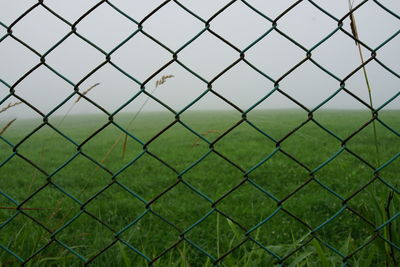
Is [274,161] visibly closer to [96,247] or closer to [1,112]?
[96,247]

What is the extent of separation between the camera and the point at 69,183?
5238 mm

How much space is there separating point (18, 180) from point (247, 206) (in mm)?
3587

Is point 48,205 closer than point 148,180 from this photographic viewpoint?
Yes

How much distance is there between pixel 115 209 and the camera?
339cm

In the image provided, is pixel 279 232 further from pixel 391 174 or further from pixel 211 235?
pixel 391 174

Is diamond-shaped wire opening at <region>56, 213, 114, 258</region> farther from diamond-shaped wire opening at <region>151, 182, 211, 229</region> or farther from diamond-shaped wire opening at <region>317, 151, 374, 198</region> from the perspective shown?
diamond-shaped wire opening at <region>317, 151, 374, 198</region>

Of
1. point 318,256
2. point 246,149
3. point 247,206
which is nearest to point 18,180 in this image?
point 247,206

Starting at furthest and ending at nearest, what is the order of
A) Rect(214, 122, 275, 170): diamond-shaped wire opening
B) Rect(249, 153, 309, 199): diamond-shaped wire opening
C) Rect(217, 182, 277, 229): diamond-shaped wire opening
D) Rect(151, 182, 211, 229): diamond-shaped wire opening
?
Rect(214, 122, 275, 170): diamond-shaped wire opening
Rect(249, 153, 309, 199): diamond-shaped wire opening
Rect(151, 182, 211, 229): diamond-shaped wire opening
Rect(217, 182, 277, 229): diamond-shaped wire opening

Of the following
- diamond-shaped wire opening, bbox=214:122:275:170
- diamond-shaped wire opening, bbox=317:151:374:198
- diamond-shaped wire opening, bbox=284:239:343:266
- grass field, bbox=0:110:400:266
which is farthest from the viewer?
diamond-shaped wire opening, bbox=214:122:275:170

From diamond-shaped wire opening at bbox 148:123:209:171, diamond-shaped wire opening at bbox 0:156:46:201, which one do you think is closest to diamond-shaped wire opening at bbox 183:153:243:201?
diamond-shaped wire opening at bbox 148:123:209:171

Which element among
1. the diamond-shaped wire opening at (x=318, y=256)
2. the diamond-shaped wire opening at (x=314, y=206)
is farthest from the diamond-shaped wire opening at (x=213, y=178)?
the diamond-shaped wire opening at (x=318, y=256)

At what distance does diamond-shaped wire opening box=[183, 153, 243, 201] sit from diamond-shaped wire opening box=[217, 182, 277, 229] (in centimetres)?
21

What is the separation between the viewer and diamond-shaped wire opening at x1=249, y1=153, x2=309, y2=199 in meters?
4.38

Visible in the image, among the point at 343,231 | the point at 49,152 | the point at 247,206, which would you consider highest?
the point at 49,152
